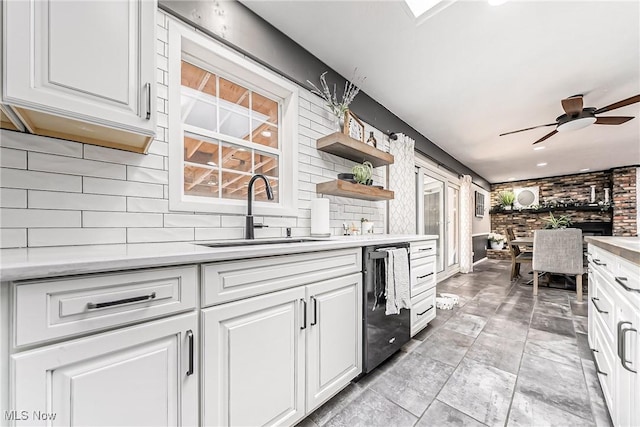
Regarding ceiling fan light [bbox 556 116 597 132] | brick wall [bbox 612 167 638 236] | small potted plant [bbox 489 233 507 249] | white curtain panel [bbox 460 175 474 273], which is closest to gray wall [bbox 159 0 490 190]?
ceiling fan light [bbox 556 116 597 132]

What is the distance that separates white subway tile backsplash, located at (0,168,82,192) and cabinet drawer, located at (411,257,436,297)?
222 cm

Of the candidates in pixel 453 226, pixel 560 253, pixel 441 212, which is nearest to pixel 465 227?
pixel 453 226

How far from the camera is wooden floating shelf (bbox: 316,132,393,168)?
7.04ft

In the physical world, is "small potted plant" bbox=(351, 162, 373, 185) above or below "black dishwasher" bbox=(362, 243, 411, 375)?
above

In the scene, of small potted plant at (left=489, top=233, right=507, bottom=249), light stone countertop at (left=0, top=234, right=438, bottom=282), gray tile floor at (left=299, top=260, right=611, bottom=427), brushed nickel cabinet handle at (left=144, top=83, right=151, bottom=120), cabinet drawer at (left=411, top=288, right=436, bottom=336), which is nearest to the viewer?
light stone countertop at (left=0, top=234, right=438, bottom=282)

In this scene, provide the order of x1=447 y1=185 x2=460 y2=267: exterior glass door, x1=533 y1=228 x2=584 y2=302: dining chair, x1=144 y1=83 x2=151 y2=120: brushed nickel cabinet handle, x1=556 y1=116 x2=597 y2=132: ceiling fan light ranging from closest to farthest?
x1=144 y1=83 x2=151 y2=120: brushed nickel cabinet handle → x1=556 y1=116 x2=597 y2=132: ceiling fan light → x1=533 y1=228 x2=584 y2=302: dining chair → x1=447 y1=185 x2=460 y2=267: exterior glass door

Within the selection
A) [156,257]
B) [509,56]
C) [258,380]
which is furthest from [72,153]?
[509,56]

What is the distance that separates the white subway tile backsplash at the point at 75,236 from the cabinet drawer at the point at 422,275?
2.03 metres

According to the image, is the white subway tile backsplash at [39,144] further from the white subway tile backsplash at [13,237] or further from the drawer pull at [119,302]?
the drawer pull at [119,302]

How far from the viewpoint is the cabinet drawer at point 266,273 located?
3.24ft

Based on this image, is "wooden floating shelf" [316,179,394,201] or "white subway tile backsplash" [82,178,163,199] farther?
"wooden floating shelf" [316,179,394,201]

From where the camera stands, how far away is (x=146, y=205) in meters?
1.33

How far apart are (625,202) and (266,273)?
971cm

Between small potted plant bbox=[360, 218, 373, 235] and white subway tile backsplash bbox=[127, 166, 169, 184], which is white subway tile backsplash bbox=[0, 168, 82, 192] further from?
small potted plant bbox=[360, 218, 373, 235]
